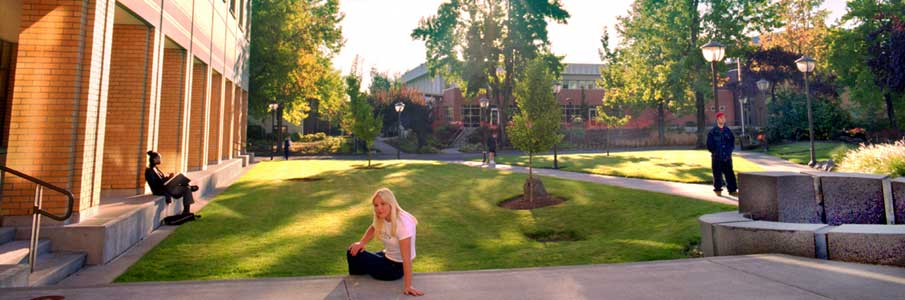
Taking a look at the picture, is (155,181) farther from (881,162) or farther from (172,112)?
(881,162)

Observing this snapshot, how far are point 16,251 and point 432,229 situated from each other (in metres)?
6.84

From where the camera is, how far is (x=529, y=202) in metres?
12.9

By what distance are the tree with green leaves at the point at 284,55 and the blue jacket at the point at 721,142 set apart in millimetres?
30204

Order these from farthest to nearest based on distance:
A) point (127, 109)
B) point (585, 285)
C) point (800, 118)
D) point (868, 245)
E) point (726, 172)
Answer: point (800, 118) < point (726, 172) < point (127, 109) < point (868, 245) < point (585, 285)

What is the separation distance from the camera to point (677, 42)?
3438cm

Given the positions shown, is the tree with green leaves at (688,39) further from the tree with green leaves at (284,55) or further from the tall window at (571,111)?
the tree with green leaves at (284,55)

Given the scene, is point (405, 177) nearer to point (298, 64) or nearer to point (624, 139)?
point (298, 64)

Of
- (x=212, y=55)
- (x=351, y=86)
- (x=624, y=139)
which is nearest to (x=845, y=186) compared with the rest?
(x=212, y=55)

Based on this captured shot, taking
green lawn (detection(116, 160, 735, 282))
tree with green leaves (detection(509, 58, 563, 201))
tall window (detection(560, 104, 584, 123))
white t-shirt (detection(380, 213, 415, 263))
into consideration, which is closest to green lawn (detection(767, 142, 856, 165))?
green lawn (detection(116, 160, 735, 282))

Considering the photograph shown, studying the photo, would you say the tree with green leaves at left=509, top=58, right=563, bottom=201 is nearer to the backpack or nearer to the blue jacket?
the blue jacket

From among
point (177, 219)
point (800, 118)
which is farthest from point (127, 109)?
point (800, 118)

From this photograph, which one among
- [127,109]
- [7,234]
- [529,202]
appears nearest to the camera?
[7,234]

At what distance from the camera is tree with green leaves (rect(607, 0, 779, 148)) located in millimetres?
33219

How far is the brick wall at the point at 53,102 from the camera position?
7.04 meters
